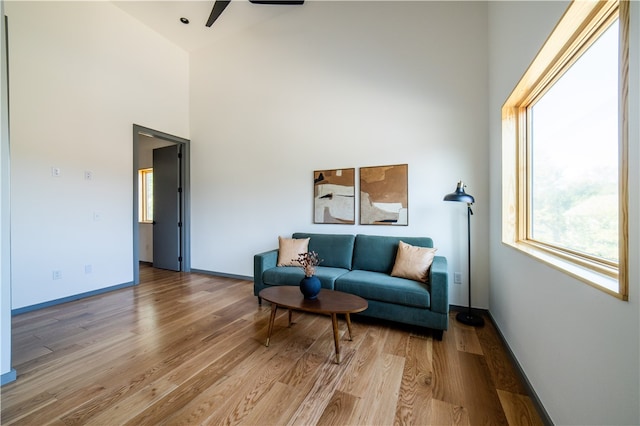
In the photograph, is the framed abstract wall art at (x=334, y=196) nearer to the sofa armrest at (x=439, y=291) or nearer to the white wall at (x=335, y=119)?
the white wall at (x=335, y=119)

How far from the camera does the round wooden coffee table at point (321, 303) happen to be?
1973 mm

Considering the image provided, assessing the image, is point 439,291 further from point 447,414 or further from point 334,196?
point 334,196

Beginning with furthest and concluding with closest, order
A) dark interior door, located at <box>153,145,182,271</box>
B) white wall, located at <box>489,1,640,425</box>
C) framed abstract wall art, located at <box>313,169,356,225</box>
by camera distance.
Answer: dark interior door, located at <box>153,145,182,271</box> → framed abstract wall art, located at <box>313,169,356,225</box> → white wall, located at <box>489,1,640,425</box>

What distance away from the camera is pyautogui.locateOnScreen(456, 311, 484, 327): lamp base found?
2.57 meters

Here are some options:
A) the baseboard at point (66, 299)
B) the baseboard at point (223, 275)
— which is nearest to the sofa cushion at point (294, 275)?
the baseboard at point (223, 275)

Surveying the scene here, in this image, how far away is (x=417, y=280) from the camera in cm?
260

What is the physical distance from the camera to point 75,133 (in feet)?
11.0

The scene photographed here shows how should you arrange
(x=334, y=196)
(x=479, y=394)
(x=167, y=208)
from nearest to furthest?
(x=479, y=394), (x=334, y=196), (x=167, y=208)

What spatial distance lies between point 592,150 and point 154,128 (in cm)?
520

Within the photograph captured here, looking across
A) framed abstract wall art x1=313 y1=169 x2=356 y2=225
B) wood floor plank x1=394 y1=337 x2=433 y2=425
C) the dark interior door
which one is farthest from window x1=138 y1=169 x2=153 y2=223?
wood floor plank x1=394 y1=337 x2=433 y2=425

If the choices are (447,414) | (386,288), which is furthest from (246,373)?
(386,288)

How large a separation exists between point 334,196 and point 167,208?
344 centimetres

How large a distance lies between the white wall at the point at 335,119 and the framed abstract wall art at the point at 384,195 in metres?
0.09

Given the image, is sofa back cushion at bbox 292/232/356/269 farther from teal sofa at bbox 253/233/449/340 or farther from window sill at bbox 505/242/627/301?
window sill at bbox 505/242/627/301
